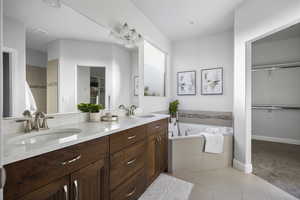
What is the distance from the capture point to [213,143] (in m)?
2.43

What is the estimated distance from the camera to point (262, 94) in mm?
3959

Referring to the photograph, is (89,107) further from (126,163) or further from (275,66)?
(275,66)

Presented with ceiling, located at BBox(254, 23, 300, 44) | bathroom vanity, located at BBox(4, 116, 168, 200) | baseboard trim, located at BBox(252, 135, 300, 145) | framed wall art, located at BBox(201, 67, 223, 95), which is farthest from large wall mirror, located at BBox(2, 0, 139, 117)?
baseboard trim, located at BBox(252, 135, 300, 145)

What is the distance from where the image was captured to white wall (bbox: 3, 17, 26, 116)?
1062 mm

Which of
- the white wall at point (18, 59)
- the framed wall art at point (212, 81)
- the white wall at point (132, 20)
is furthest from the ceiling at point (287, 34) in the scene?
the white wall at point (18, 59)

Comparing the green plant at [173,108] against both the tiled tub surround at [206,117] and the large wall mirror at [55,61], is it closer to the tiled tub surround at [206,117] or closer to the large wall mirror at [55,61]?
the tiled tub surround at [206,117]

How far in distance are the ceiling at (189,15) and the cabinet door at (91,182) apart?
7.60 ft

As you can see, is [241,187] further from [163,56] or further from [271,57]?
[271,57]

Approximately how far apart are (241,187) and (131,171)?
1.55m

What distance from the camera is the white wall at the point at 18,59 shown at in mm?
1062

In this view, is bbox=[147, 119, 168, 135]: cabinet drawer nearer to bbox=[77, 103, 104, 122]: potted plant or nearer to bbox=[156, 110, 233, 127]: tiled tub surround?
bbox=[77, 103, 104, 122]: potted plant

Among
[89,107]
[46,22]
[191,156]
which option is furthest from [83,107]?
[191,156]

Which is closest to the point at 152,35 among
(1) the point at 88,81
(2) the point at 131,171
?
(1) the point at 88,81

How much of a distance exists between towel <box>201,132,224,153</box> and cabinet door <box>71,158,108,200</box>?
1.77 meters
